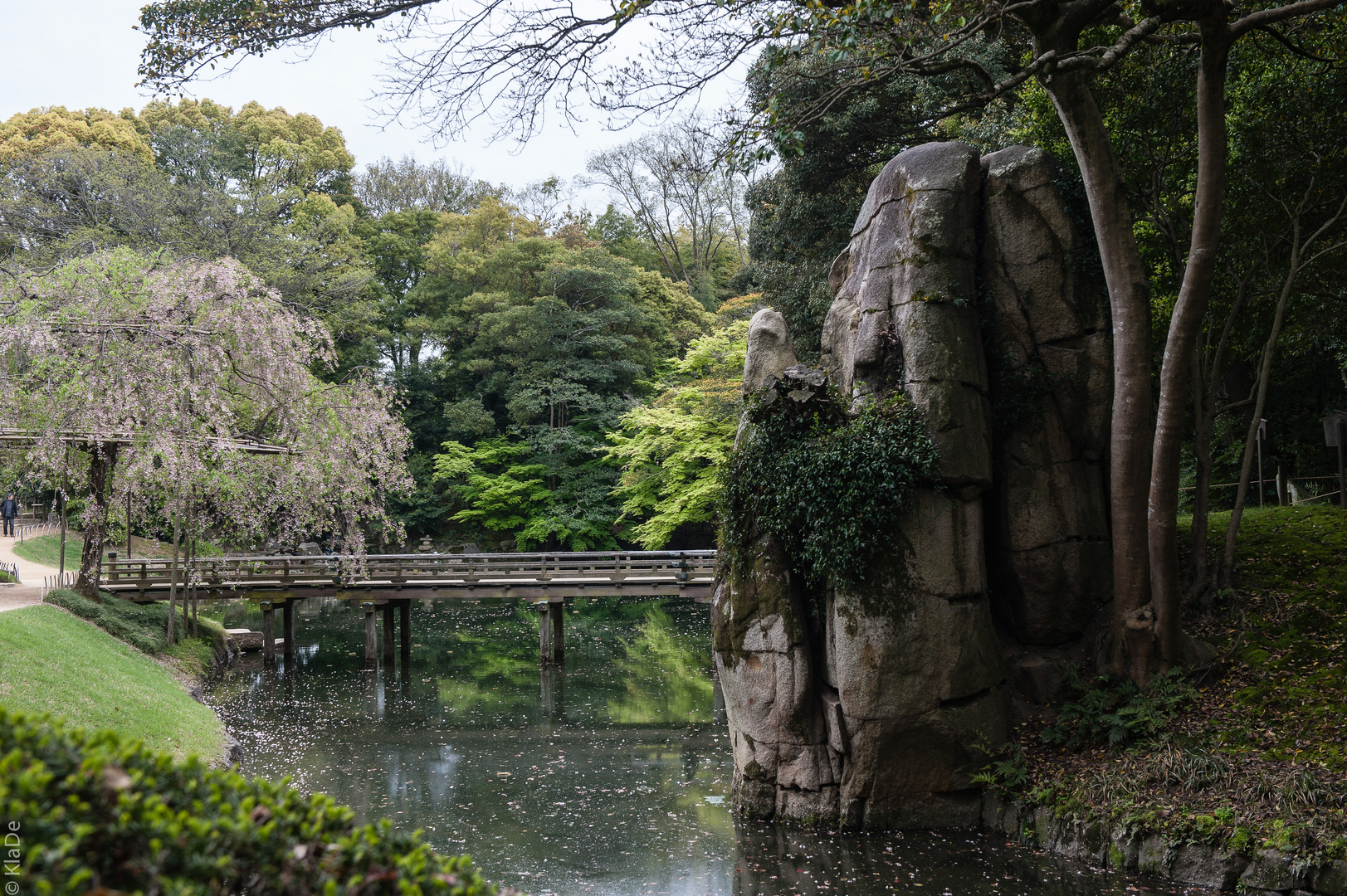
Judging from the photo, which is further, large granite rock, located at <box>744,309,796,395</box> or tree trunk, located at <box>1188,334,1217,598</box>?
large granite rock, located at <box>744,309,796,395</box>

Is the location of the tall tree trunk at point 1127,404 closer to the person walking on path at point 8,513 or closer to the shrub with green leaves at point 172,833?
the shrub with green leaves at point 172,833

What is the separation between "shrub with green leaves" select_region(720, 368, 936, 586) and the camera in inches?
412

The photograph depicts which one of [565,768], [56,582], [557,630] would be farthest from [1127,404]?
[56,582]

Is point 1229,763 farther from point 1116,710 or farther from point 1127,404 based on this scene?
point 1127,404

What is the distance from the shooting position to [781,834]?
34.3 ft

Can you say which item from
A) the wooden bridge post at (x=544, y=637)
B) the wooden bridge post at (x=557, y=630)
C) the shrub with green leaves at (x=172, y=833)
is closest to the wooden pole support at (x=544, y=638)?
the wooden bridge post at (x=544, y=637)

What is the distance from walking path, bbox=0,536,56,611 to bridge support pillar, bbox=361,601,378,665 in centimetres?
673

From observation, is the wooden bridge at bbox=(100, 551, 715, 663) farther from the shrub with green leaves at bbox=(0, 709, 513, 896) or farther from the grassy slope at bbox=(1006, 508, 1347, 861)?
the shrub with green leaves at bbox=(0, 709, 513, 896)

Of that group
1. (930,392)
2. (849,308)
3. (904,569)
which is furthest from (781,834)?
(849,308)

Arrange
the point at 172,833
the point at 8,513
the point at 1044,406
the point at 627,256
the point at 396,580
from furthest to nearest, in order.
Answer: the point at 627,256 < the point at 8,513 < the point at 396,580 < the point at 1044,406 < the point at 172,833

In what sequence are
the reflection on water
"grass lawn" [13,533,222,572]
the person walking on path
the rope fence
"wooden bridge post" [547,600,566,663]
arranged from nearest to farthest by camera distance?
the reflection on water, the rope fence, "wooden bridge post" [547,600,566,663], "grass lawn" [13,533,222,572], the person walking on path

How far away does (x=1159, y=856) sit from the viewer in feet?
28.2

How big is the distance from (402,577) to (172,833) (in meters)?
19.5

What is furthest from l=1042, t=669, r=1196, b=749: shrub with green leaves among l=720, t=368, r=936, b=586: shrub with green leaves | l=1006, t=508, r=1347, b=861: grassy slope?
l=720, t=368, r=936, b=586: shrub with green leaves
